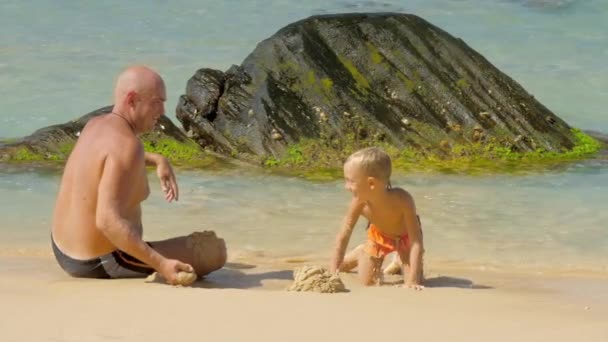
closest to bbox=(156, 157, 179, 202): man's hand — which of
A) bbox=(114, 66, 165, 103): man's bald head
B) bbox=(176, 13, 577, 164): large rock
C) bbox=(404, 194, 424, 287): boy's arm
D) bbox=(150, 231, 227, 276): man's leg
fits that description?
bbox=(150, 231, 227, 276): man's leg

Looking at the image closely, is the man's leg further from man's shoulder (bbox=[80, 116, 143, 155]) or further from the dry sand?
man's shoulder (bbox=[80, 116, 143, 155])

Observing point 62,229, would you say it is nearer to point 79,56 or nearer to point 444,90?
point 444,90

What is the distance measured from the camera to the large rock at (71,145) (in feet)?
34.3

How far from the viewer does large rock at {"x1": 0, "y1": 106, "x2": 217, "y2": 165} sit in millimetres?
10461

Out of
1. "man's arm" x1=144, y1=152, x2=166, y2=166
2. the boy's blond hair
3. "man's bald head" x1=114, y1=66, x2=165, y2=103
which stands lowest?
"man's arm" x1=144, y1=152, x2=166, y2=166

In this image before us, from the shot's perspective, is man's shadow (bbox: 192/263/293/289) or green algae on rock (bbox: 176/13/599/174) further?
green algae on rock (bbox: 176/13/599/174)

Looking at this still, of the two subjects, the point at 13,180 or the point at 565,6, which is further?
the point at 565,6

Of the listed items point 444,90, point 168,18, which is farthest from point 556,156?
point 168,18

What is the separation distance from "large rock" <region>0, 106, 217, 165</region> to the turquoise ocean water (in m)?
0.37

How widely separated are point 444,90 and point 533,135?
806mm

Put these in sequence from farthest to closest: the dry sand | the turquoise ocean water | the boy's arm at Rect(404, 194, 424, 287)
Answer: the turquoise ocean water
the boy's arm at Rect(404, 194, 424, 287)
the dry sand

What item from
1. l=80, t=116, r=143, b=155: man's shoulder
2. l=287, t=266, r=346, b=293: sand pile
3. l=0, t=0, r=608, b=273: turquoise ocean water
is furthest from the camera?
l=0, t=0, r=608, b=273: turquoise ocean water

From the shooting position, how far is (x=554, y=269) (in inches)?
291

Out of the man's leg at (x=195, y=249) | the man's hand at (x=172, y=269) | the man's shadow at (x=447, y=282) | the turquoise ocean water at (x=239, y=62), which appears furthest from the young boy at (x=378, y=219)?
the turquoise ocean water at (x=239, y=62)
